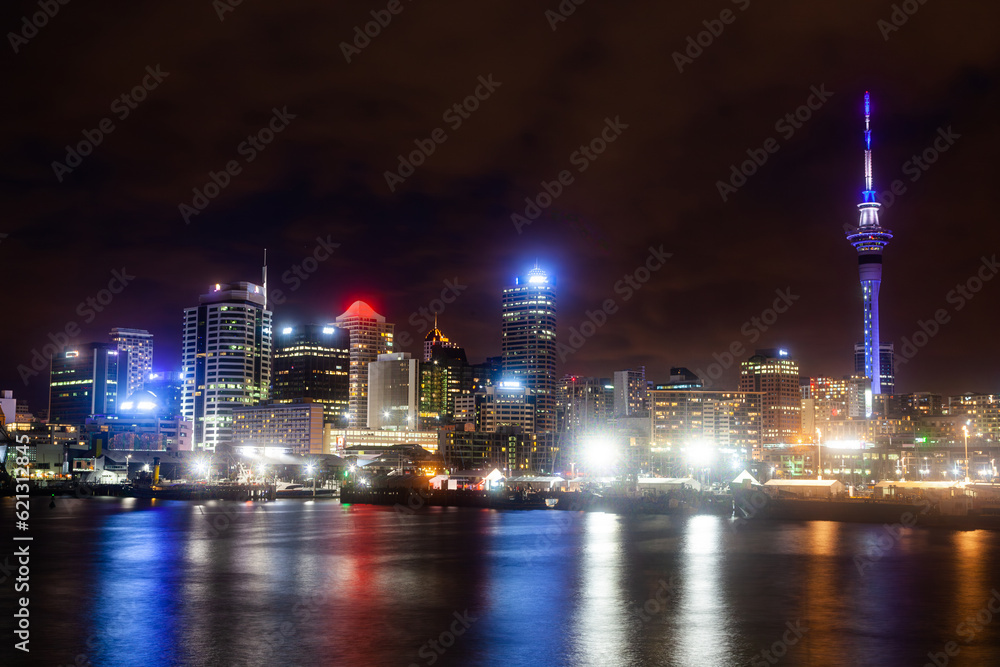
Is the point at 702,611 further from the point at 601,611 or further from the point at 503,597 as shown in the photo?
the point at 503,597

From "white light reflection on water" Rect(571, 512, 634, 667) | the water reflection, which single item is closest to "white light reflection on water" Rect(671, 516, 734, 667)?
the water reflection

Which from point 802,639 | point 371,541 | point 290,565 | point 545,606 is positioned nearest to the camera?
point 802,639

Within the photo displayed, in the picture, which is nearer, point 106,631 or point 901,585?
point 106,631

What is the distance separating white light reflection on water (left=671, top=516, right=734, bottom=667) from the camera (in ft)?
106

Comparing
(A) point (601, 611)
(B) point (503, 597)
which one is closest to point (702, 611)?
(A) point (601, 611)

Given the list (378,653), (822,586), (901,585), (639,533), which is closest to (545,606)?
(378,653)

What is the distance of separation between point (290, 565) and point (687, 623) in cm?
2916

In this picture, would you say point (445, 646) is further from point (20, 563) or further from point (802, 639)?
point (20, 563)

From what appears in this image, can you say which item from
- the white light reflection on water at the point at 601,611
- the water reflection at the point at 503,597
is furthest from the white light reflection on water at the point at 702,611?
the white light reflection on water at the point at 601,611

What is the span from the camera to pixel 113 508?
130000 mm

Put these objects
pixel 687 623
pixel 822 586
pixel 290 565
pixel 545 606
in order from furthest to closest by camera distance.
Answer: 1. pixel 290 565
2. pixel 822 586
3. pixel 545 606
4. pixel 687 623

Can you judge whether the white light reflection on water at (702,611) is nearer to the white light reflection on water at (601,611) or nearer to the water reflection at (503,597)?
the water reflection at (503,597)

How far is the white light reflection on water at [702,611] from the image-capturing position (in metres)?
32.4

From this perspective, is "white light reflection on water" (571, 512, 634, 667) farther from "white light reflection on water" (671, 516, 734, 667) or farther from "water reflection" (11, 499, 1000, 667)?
"white light reflection on water" (671, 516, 734, 667)
